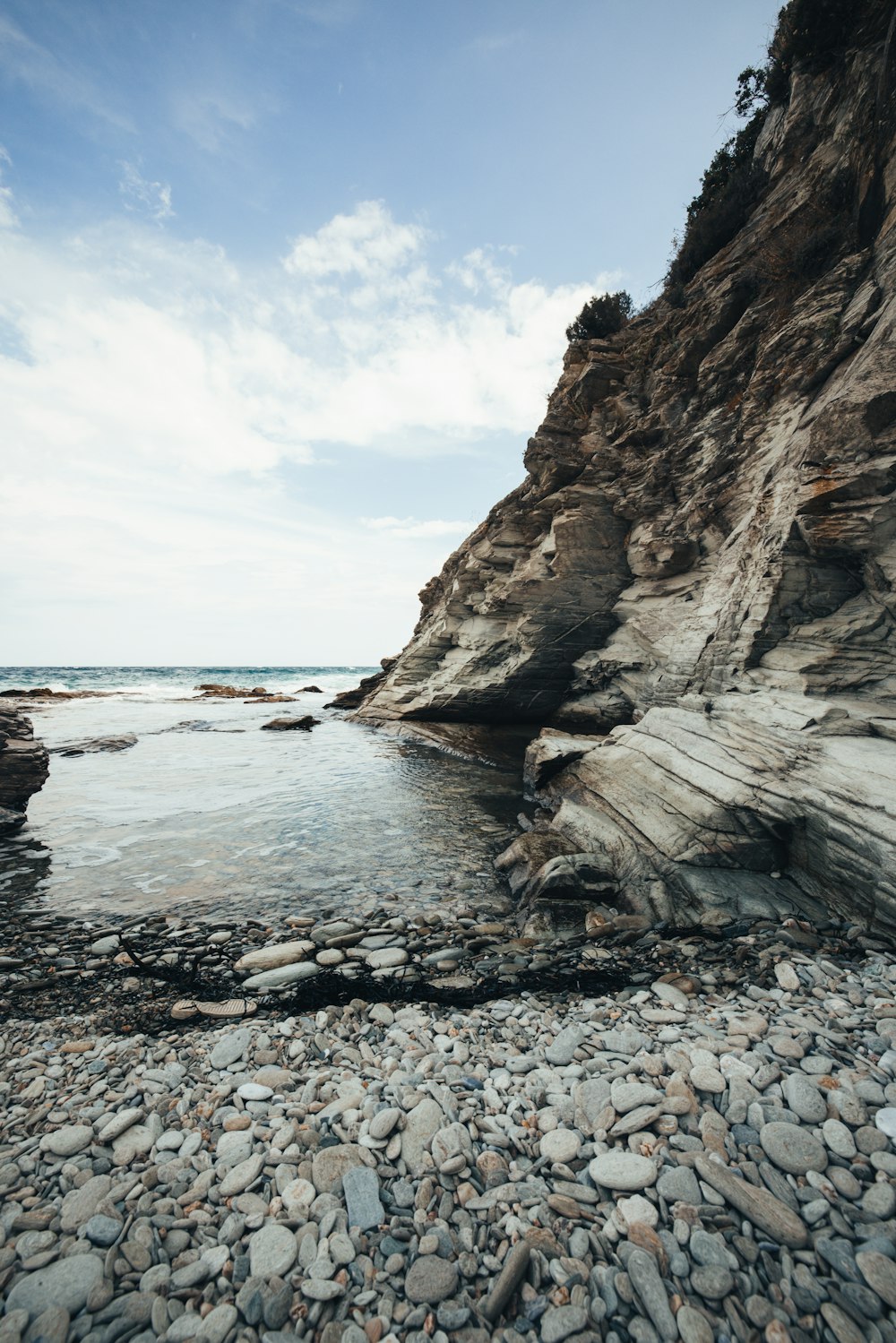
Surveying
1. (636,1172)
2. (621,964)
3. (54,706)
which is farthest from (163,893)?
(54,706)

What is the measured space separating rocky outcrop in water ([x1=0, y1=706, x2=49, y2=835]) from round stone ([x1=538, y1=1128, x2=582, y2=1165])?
11.6 m

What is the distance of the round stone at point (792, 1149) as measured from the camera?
282 cm

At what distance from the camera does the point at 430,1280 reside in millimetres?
2414

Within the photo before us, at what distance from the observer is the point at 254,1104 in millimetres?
3510

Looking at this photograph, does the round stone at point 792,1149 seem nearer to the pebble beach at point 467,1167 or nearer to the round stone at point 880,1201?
the pebble beach at point 467,1167

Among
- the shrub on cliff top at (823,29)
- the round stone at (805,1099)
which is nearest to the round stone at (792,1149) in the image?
the round stone at (805,1099)

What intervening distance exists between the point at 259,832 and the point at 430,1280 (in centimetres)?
871

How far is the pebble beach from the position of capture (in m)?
2.28

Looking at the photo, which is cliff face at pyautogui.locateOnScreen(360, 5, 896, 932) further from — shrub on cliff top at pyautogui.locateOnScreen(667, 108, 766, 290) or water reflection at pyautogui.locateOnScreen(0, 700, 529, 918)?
water reflection at pyautogui.locateOnScreen(0, 700, 529, 918)

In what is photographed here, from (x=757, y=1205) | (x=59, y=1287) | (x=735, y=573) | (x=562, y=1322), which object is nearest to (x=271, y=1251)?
(x=59, y=1287)

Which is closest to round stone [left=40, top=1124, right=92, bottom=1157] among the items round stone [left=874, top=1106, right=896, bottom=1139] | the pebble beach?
the pebble beach

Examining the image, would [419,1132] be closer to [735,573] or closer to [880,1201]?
[880,1201]

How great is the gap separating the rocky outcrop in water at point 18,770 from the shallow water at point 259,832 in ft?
1.62

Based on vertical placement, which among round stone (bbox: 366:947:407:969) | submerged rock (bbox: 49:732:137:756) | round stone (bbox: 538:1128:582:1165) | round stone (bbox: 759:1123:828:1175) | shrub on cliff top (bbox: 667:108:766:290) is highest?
shrub on cliff top (bbox: 667:108:766:290)
